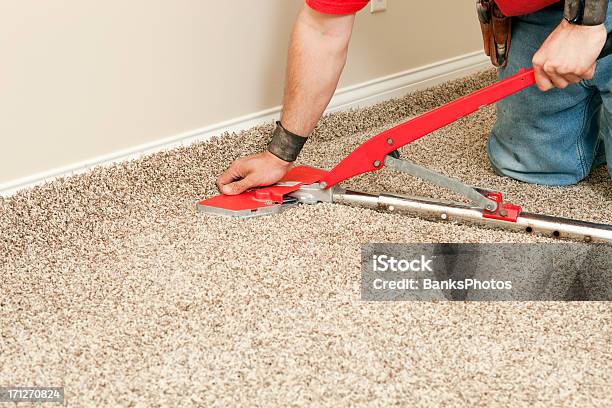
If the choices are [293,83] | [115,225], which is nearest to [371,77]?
[293,83]

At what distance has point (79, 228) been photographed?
1.35 m

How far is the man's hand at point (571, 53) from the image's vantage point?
1.14 m

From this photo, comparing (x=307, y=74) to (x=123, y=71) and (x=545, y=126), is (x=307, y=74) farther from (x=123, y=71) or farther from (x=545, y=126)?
(x=545, y=126)

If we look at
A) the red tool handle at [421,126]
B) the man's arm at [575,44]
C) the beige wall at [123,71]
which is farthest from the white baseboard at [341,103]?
the man's arm at [575,44]

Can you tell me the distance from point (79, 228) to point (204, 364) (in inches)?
20.6

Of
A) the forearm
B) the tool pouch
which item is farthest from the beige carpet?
the tool pouch

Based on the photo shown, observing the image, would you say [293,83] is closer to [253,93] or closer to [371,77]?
[253,93]

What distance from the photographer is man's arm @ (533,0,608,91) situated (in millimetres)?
1135

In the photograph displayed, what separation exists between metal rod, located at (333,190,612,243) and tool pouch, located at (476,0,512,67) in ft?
1.40

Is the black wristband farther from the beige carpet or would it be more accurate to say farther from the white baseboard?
the white baseboard

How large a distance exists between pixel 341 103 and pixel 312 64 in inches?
21.5

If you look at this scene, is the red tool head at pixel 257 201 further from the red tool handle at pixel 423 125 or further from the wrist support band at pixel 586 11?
the wrist support band at pixel 586 11

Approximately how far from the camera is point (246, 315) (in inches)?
41.9

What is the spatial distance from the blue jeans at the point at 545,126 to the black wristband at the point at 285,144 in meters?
0.50
